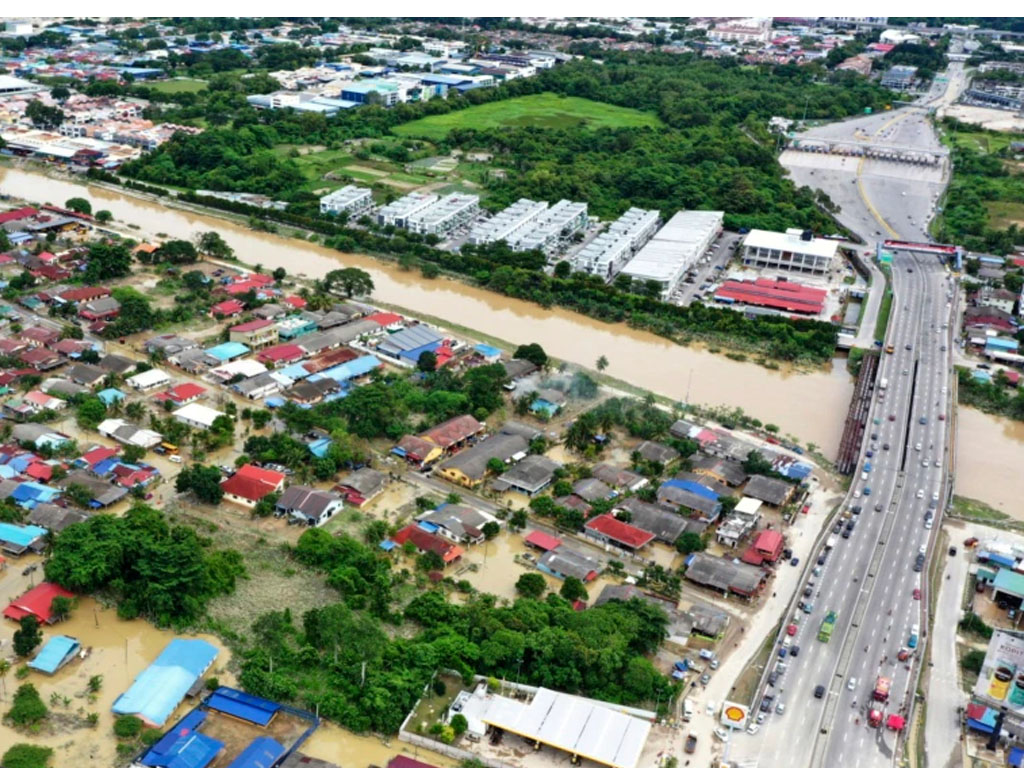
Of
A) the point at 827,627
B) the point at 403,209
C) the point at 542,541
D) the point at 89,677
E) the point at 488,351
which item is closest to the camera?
the point at 89,677

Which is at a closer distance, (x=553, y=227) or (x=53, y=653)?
(x=53, y=653)

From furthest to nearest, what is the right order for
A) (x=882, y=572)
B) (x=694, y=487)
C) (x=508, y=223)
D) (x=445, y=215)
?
(x=445, y=215) → (x=508, y=223) → (x=694, y=487) → (x=882, y=572)

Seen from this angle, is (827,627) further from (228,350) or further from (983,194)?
(983,194)

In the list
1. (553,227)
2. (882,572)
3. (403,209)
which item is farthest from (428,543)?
(403,209)

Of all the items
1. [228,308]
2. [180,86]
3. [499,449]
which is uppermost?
[180,86]

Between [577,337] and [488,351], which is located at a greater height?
[488,351]

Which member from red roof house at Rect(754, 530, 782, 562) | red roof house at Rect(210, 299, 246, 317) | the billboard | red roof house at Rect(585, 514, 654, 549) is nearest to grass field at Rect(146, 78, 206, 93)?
red roof house at Rect(210, 299, 246, 317)

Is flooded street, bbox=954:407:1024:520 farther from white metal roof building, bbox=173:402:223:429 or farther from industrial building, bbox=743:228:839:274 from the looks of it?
white metal roof building, bbox=173:402:223:429

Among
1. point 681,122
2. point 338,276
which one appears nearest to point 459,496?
point 338,276
